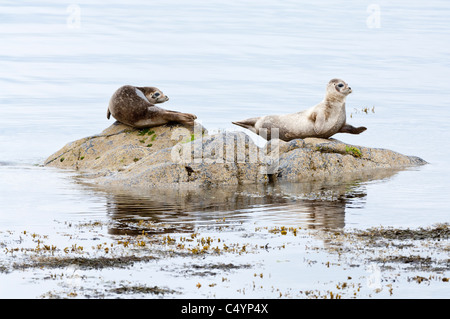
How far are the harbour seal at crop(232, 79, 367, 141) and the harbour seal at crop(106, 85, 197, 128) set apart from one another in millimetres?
2375

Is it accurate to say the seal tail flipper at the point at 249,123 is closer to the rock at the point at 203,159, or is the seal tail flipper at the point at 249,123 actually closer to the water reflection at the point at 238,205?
the rock at the point at 203,159

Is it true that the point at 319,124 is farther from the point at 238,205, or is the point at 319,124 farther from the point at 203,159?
the point at 238,205

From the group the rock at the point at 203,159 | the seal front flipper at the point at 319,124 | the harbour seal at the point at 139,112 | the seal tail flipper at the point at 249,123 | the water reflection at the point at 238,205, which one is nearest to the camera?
the water reflection at the point at 238,205

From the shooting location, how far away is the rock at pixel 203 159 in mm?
18281

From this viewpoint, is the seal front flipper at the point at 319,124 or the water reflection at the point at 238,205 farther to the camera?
the seal front flipper at the point at 319,124

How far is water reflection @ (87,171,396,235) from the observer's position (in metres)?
13.3

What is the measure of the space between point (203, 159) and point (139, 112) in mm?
4273

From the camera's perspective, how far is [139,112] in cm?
2228

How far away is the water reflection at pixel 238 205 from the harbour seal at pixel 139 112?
15.2ft

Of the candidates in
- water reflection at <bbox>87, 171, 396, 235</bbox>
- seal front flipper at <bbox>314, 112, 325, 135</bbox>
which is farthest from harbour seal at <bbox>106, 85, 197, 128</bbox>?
water reflection at <bbox>87, 171, 396, 235</bbox>

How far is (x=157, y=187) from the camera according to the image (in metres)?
17.7

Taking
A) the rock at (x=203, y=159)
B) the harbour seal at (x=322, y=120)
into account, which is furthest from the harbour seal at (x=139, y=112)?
the harbour seal at (x=322, y=120)

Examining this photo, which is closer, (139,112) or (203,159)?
(203,159)

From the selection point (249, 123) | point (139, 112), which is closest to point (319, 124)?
point (249, 123)
